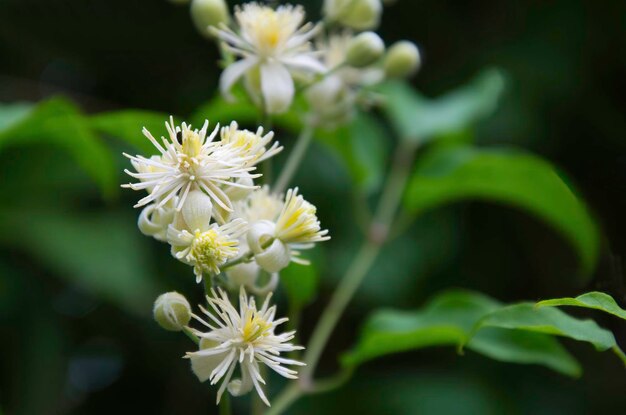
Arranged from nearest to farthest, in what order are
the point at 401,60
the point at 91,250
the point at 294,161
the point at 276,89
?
the point at 276,89, the point at 294,161, the point at 401,60, the point at 91,250

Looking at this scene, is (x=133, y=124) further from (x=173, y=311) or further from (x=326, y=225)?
(x=326, y=225)

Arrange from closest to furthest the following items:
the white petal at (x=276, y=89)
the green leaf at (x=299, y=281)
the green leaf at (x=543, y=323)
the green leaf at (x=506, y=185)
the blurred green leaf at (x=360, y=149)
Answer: the green leaf at (x=543, y=323) < the white petal at (x=276, y=89) < the green leaf at (x=299, y=281) < the green leaf at (x=506, y=185) < the blurred green leaf at (x=360, y=149)

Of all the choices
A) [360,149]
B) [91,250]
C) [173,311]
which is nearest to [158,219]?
[173,311]

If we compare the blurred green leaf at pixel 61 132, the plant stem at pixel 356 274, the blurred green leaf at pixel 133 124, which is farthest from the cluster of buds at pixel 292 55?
the plant stem at pixel 356 274

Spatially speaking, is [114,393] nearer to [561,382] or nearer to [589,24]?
[561,382]

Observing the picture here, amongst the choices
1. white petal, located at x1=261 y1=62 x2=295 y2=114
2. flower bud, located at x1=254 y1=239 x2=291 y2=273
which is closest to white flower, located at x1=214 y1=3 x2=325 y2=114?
white petal, located at x1=261 y1=62 x2=295 y2=114

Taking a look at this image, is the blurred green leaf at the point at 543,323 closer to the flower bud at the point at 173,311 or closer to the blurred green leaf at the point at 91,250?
the flower bud at the point at 173,311
